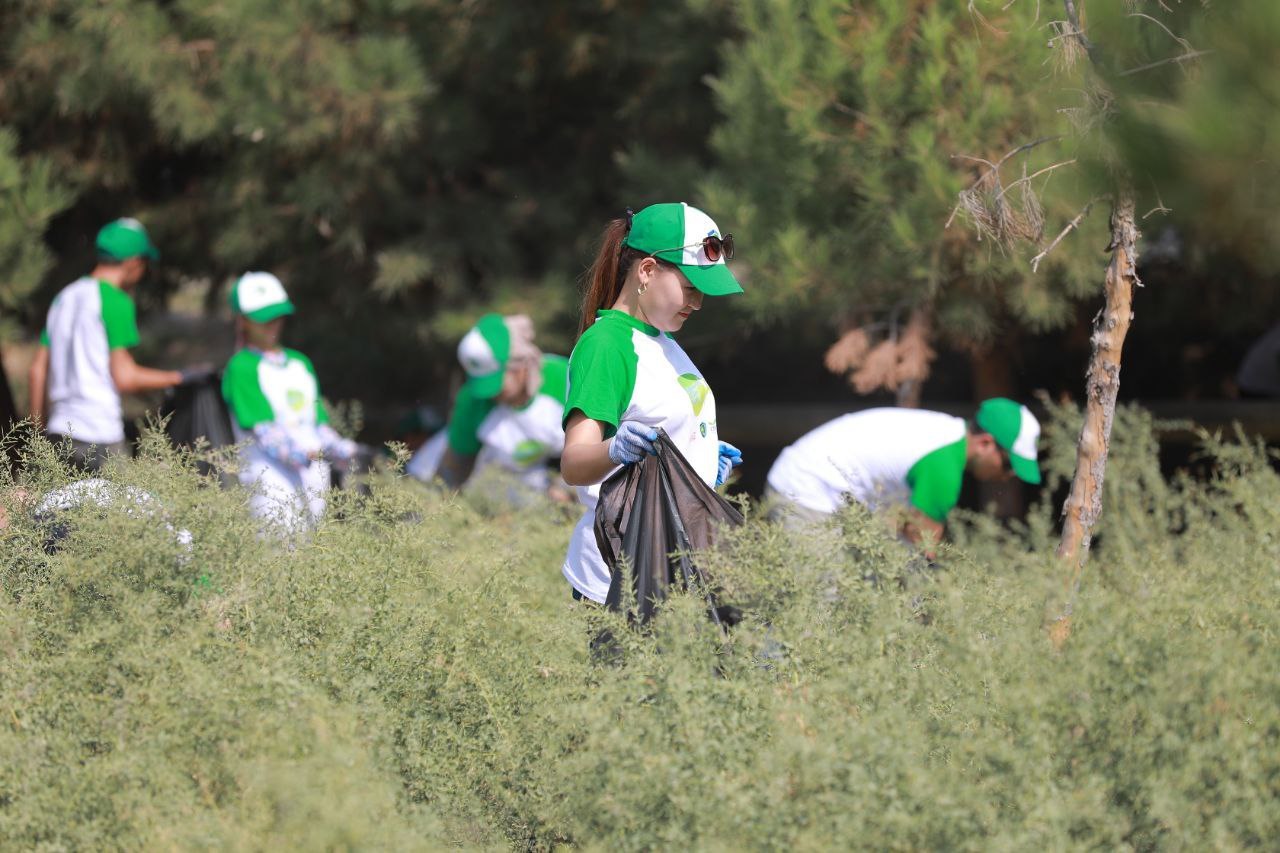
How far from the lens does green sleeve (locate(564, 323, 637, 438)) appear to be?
2939 millimetres

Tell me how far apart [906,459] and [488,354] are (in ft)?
5.40

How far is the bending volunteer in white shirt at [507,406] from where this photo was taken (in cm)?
523

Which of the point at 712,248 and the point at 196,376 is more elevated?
the point at 712,248

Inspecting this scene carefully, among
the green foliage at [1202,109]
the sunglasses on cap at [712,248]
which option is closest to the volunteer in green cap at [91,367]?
the sunglasses on cap at [712,248]

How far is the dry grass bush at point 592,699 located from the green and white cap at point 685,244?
1.87 feet

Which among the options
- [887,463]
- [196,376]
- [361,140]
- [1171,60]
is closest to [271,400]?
[196,376]

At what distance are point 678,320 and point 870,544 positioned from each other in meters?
0.69

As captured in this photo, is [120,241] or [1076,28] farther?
[120,241]

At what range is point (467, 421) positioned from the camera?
5387mm

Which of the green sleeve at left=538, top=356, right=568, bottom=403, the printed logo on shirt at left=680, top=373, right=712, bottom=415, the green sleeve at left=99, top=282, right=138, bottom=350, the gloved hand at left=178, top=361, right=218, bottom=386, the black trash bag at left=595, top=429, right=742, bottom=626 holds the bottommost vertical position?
the gloved hand at left=178, top=361, right=218, bottom=386

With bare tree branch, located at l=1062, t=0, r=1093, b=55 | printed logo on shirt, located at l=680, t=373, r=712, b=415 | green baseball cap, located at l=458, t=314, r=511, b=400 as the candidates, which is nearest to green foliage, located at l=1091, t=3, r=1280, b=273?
bare tree branch, located at l=1062, t=0, r=1093, b=55

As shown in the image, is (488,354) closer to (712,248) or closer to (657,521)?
(712,248)

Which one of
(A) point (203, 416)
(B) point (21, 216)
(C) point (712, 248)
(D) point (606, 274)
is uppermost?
(C) point (712, 248)

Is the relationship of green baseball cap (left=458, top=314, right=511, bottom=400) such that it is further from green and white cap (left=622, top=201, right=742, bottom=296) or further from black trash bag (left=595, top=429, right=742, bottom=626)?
black trash bag (left=595, top=429, right=742, bottom=626)
